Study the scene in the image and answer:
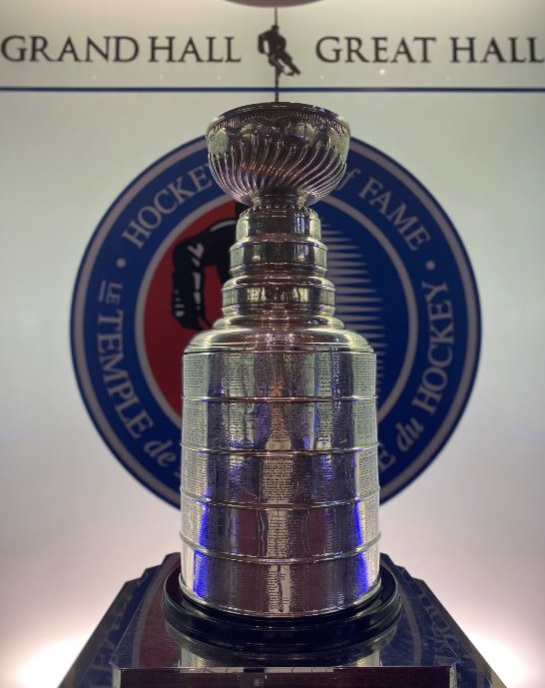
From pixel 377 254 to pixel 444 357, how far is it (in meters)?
0.39

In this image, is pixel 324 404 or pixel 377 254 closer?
pixel 324 404

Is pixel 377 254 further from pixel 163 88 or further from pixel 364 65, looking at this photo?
pixel 163 88

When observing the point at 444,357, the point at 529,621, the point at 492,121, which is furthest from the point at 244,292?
the point at 529,621

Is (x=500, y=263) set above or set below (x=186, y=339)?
above

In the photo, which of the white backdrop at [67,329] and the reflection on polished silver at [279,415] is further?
the white backdrop at [67,329]

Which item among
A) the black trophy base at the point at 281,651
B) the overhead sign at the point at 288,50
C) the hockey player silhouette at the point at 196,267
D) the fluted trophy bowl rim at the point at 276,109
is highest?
the overhead sign at the point at 288,50

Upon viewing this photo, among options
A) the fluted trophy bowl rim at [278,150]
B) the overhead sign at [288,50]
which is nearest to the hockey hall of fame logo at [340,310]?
the overhead sign at [288,50]

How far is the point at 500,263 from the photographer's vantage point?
67.2 inches

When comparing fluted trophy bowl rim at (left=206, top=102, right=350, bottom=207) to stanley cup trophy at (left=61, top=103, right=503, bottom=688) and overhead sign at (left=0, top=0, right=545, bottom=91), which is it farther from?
overhead sign at (left=0, top=0, right=545, bottom=91)

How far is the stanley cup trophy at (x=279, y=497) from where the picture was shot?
0.84 metres

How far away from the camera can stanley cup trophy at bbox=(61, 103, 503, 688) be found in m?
0.84

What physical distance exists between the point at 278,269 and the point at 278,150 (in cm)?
22

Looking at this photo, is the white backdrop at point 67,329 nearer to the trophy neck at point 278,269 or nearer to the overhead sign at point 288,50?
the overhead sign at point 288,50

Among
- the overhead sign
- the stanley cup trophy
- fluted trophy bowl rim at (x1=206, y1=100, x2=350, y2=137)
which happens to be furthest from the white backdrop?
fluted trophy bowl rim at (x1=206, y1=100, x2=350, y2=137)
